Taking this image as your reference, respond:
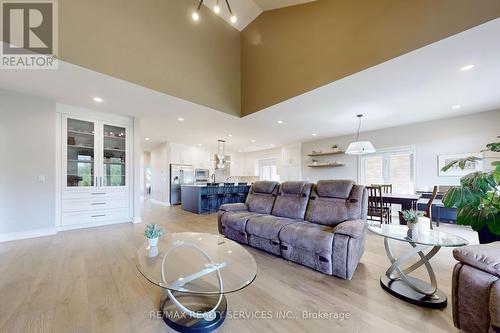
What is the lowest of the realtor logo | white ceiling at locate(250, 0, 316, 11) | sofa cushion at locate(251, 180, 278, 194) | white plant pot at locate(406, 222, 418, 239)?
white plant pot at locate(406, 222, 418, 239)

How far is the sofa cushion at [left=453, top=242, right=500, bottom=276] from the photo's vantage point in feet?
4.10

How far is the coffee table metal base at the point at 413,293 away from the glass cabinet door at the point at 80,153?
5.49 m

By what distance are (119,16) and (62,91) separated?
5.45ft

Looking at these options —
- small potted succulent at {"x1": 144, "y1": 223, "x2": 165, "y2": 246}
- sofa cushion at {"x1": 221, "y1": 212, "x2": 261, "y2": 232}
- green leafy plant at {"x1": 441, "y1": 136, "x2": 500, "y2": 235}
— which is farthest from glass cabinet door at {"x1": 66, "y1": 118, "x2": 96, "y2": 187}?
green leafy plant at {"x1": 441, "y1": 136, "x2": 500, "y2": 235}

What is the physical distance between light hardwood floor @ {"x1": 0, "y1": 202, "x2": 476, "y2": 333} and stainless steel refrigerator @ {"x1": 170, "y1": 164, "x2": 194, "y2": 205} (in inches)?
192

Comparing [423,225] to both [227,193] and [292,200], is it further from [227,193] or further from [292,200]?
[227,193]

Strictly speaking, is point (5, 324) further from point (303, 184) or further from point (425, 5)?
point (425, 5)

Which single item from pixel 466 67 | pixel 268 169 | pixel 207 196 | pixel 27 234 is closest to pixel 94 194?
pixel 27 234

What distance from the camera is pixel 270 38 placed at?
4.27 metres

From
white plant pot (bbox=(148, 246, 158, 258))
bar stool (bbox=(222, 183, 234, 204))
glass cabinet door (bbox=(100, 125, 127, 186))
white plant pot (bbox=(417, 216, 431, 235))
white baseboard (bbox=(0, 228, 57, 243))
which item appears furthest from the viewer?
bar stool (bbox=(222, 183, 234, 204))

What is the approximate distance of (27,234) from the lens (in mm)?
3531

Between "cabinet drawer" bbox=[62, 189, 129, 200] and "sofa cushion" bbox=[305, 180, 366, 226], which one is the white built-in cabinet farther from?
"sofa cushion" bbox=[305, 180, 366, 226]

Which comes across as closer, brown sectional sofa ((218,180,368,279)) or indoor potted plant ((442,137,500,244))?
indoor potted plant ((442,137,500,244))

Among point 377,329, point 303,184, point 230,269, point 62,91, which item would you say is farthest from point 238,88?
point 377,329
